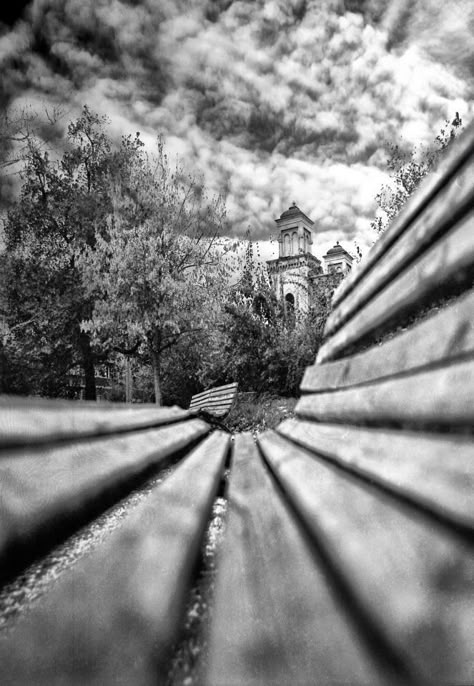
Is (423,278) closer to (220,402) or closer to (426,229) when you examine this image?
(426,229)

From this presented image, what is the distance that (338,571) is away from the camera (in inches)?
19.2

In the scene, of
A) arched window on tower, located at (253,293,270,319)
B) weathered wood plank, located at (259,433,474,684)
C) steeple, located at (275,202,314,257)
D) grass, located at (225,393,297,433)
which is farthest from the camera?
steeple, located at (275,202,314,257)

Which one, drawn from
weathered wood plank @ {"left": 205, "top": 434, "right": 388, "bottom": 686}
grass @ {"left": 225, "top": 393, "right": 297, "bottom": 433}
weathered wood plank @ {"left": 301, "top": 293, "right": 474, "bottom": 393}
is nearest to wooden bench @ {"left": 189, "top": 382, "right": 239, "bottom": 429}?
grass @ {"left": 225, "top": 393, "right": 297, "bottom": 433}

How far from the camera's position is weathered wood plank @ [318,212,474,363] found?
0.75 m

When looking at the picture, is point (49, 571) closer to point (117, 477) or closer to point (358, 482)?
point (117, 477)

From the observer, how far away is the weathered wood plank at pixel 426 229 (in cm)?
79

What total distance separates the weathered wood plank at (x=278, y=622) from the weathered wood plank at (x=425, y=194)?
732mm

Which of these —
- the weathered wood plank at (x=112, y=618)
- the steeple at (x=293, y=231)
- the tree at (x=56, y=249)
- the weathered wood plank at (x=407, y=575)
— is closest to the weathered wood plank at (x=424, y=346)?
the weathered wood plank at (x=407, y=575)

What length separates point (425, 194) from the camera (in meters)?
1.06

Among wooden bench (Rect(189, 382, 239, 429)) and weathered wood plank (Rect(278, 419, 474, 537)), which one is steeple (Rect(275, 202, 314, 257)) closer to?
wooden bench (Rect(189, 382, 239, 429))

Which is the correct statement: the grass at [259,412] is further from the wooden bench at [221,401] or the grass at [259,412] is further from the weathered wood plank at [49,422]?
the weathered wood plank at [49,422]

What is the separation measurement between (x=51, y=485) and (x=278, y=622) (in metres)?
0.37

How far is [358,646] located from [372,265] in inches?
54.2

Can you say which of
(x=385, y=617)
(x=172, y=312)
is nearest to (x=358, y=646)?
(x=385, y=617)
